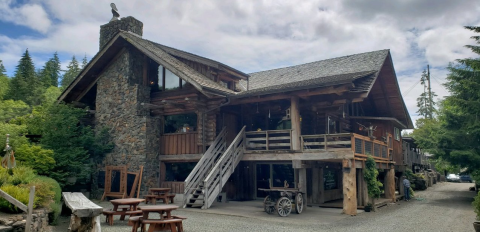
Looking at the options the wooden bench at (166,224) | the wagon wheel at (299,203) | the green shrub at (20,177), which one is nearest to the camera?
the wooden bench at (166,224)

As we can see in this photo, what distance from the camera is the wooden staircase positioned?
14.0 meters

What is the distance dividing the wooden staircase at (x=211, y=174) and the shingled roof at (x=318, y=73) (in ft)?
8.02

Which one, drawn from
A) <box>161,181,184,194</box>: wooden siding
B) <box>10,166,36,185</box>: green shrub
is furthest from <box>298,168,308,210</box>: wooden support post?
<box>10,166,36,185</box>: green shrub

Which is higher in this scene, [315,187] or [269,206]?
[315,187]

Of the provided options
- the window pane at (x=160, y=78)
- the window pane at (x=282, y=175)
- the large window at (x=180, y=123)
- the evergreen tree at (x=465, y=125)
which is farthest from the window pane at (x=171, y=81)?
the evergreen tree at (x=465, y=125)

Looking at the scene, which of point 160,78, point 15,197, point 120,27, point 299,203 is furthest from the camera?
point 120,27

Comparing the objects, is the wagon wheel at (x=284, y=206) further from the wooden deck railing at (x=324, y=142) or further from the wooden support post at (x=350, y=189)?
the wooden deck railing at (x=324, y=142)

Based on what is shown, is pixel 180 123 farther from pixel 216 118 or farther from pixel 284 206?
pixel 284 206

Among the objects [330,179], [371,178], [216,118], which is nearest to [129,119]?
[216,118]

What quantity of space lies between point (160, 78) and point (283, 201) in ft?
29.7

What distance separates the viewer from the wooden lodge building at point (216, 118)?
15.2m

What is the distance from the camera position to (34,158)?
47.2 ft

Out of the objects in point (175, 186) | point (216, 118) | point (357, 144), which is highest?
point (216, 118)

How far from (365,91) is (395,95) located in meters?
7.33
